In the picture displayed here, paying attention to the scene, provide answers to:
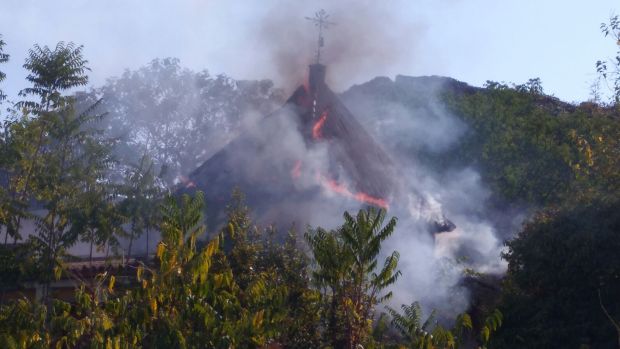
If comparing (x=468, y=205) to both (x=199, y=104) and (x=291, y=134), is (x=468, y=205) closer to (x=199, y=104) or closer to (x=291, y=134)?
(x=291, y=134)

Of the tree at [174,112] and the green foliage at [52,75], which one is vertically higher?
the tree at [174,112]

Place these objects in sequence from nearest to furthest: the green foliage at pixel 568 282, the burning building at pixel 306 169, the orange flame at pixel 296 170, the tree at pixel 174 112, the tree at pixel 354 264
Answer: the tree at pixel 354 264 < the green foliage at pixel 568 282 < the burning building at pixel 306 169 < the orange flame at pixel 296 170 < the tree at pixel 174 112

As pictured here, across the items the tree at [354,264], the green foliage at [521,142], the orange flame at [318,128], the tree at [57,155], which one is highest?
the green foliage at [521,142]

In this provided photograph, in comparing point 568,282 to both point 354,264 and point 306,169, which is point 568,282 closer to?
point 354,264

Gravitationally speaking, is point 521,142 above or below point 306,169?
above

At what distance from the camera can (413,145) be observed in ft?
85.0

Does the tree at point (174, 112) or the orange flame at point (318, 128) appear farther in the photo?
the tree at point (174, 112)

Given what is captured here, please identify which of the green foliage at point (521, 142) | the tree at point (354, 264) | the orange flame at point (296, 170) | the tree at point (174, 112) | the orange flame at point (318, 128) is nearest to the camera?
the tree at point (354, 264)

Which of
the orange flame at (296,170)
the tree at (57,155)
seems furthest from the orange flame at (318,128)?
the tree at (57,155)

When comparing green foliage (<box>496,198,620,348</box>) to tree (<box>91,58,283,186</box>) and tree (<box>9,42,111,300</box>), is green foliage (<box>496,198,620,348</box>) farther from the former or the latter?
tree (<box>91,58,283,186</box>)

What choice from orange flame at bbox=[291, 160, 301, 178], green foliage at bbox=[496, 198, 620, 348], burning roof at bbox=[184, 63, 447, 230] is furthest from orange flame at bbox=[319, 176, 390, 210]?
green foliage at bbox=[496, 198, 620, 348]

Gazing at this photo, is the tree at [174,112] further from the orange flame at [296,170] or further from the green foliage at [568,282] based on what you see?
the green foliage at [568,282]

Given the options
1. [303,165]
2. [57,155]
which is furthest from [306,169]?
[57,155]

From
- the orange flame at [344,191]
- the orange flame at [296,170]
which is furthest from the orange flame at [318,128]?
the orange flame at [344,191]
